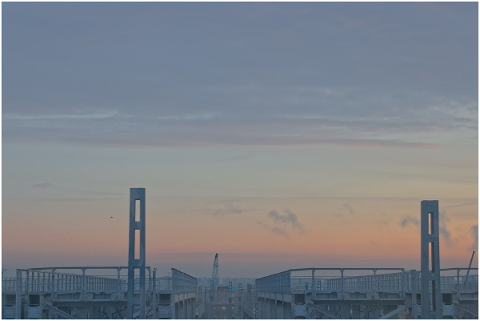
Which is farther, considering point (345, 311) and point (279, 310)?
point (279, 310)

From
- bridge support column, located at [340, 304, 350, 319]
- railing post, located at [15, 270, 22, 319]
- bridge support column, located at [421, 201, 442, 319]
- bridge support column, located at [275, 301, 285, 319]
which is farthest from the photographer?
bridge support column, located at [275, 301, 285, 319]

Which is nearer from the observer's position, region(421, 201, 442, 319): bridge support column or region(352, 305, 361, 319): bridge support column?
region(421, 201, 442, 319): bridge support column

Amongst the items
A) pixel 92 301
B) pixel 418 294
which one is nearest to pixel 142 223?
pixel 92 301

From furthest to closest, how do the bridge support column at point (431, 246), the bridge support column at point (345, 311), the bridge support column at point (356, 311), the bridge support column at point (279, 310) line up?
the bridge support column at point (356, 311) < the bridge support column at point (279, 310) < the bridge support column at point (345, 311) < the bridge support column at point (431, 246)

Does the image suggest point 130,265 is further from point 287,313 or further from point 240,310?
point 240,310

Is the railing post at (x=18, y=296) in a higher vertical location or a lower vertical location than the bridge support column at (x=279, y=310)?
higher

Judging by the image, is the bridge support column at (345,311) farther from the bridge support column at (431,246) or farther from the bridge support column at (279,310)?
the bridge support column at (431,246)

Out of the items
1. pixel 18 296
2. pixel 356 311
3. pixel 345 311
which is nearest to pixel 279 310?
pixel 345 311

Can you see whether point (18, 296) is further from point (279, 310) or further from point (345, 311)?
point (345, 311)

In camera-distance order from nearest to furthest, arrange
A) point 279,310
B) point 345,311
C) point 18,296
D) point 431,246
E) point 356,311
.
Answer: point 431,246
point 18,296
point 345,311
point 279,310
point 356,311

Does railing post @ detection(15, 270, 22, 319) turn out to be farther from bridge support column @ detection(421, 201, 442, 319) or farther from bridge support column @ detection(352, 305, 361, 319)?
bridge support column @ detection(352, 305, 361, 319)

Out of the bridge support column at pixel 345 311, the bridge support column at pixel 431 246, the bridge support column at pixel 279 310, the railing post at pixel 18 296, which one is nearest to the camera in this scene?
the bridge support column at pixel 431 246
